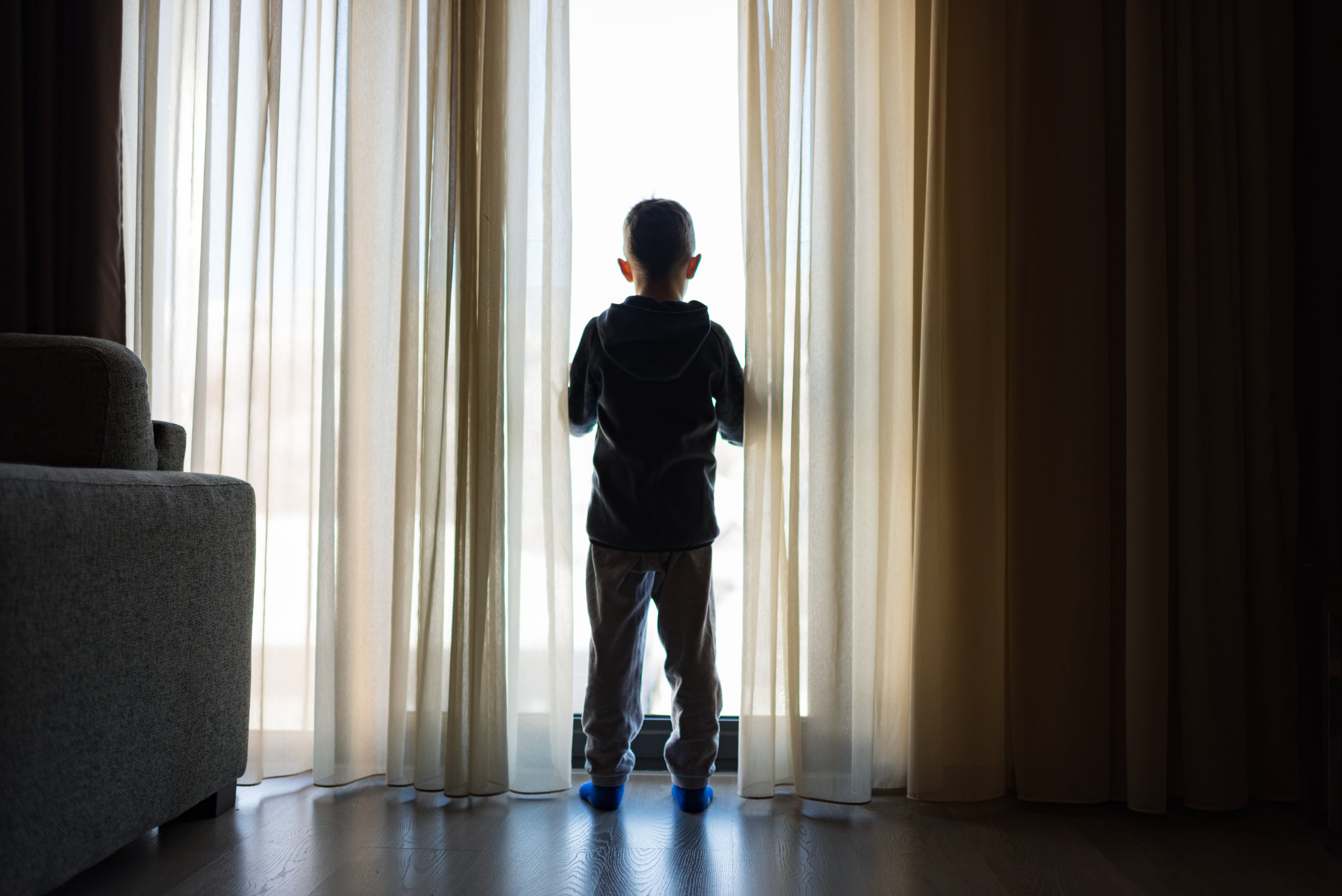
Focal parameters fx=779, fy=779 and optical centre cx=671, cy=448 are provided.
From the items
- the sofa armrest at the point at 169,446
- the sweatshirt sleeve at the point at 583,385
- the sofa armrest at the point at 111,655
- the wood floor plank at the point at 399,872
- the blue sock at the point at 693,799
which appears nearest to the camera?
the sofa armrest at the point at 111,655

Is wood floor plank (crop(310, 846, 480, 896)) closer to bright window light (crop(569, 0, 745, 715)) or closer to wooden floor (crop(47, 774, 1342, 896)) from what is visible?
wooden floor (crop(47, 774, 1342, 896))

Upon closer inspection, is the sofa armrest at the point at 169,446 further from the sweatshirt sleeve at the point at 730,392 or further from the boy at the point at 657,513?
the sweatshirt sleeve at the point at 730,392

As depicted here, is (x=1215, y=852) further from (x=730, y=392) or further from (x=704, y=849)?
(x=730, y=392)

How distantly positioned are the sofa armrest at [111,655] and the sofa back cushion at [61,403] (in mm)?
105

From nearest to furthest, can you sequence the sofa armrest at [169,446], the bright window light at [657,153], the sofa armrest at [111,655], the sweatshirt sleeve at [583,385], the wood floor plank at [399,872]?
the sofa armrest at [111,655] → the wood floor plank at [399,872] → the sofa armrest at [169,446] → the sweatshirt sleeve at [583,385] → the bright window light at [657,153]

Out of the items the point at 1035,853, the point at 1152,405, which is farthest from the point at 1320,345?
the point at 1035,853

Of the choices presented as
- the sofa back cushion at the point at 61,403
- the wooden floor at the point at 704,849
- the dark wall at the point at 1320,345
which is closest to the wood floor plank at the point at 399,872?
the wooden floor at the point at 704,849

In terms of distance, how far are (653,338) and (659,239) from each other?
21 centimetres

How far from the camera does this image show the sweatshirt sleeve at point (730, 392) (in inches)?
63.2

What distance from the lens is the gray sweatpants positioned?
1552 millimetres

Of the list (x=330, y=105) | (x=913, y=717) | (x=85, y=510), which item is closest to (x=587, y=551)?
(x=913, y=717)

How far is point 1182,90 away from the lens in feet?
5.08

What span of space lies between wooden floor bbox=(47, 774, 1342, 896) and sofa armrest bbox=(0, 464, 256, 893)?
0.46 feet

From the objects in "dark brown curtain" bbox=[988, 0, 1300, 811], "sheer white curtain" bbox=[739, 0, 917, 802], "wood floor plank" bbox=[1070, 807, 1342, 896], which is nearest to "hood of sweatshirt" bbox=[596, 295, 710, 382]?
"sheer white curtain" bbox=[739, 0, 917, 802]
